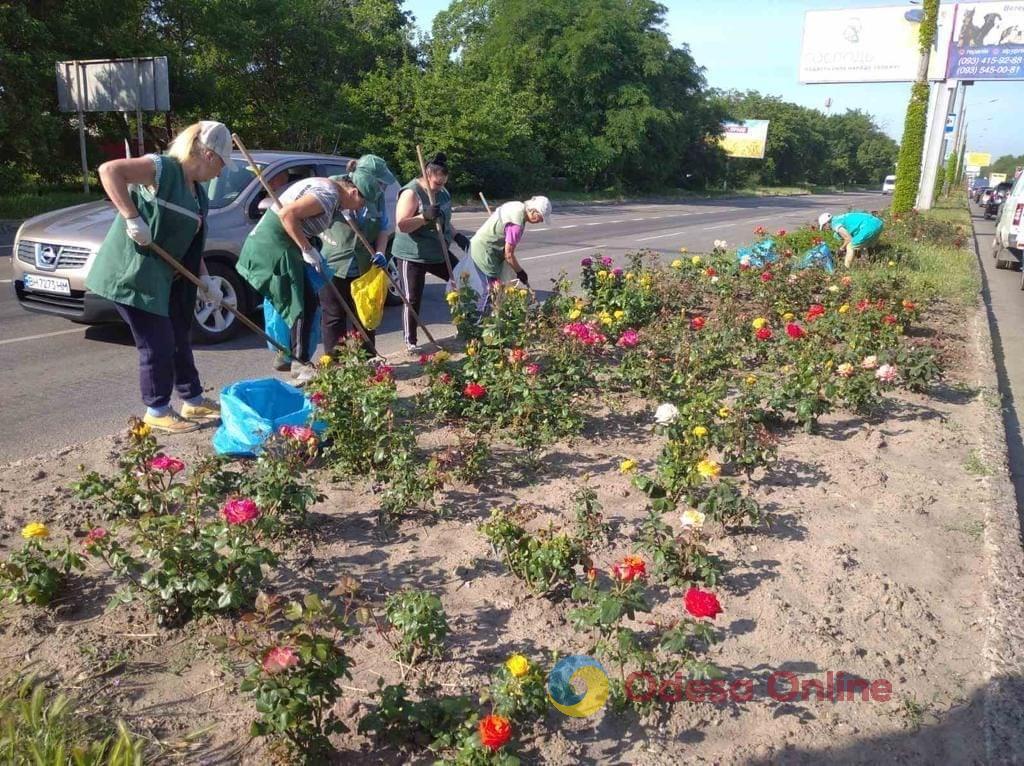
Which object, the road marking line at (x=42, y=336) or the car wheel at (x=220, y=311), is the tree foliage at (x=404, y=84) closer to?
the road marking line at (x=42, y=336)

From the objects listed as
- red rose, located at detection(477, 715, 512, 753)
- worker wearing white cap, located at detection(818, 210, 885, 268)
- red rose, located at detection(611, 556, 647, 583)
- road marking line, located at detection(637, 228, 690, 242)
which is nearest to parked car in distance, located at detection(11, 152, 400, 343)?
red rose, located at detection(611, 556, 647, 583)

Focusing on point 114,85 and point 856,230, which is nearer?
point 856,230

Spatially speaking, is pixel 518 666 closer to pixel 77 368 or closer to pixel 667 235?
pixel 77 368

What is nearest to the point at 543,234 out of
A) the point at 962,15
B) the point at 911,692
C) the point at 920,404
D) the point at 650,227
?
the point at 650,227

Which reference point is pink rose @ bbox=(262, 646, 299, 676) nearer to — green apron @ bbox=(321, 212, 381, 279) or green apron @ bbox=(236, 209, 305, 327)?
green apron @ bbox=(236, 209, 305, 327)

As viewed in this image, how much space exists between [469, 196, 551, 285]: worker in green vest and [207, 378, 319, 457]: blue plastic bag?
2381 millimetres

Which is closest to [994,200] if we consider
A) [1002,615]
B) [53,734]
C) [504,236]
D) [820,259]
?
[820,259]

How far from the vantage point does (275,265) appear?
4.83 metres

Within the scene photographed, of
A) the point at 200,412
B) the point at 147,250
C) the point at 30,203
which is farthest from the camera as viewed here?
the point at 30,203

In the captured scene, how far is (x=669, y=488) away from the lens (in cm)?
337

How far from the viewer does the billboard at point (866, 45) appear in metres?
28.6

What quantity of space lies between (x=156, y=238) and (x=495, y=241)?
8.61ft

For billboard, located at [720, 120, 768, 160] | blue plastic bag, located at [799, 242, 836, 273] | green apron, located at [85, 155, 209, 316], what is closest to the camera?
green apron, located at [85, 155, 209, 316]

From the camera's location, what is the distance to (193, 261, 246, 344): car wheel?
6364 mm
